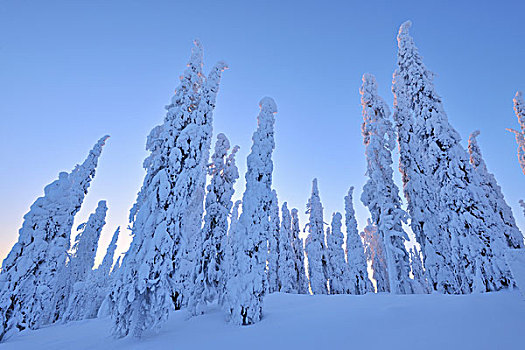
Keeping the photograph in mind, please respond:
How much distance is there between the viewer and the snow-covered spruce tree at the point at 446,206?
855 centimetres

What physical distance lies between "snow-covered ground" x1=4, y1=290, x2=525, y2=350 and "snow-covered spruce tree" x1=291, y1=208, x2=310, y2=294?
25.1 metres

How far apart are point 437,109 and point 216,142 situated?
12473 millimetres

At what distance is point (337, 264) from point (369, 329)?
28876 mm

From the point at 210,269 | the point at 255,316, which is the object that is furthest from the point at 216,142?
the point at 255,316

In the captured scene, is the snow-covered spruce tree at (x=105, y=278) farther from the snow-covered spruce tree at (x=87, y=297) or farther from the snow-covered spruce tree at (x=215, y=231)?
the snow-covered spruce tree at (x=215, y=231)

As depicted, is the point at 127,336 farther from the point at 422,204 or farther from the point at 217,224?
the point at 422,204

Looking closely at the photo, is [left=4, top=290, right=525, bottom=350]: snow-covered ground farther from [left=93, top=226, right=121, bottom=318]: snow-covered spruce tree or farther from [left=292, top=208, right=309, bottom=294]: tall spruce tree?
[left=292, top=208, right=309, bottom=294]: tall spruce tree

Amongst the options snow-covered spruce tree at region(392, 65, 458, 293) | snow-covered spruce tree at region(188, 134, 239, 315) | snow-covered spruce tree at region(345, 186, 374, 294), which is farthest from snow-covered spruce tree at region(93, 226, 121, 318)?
snow-covered spruce tree at region(345, 186, 374, 294)


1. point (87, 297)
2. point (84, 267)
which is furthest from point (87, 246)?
point (87, 297)

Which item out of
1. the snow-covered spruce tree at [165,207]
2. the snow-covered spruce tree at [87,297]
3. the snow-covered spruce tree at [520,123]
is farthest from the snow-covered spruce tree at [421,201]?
the snow-covered spruce tree at [87,297]

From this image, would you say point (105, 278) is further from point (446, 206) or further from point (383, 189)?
point (446, 206)

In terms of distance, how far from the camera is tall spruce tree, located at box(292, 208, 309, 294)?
3262cm

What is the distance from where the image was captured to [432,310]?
248 inches

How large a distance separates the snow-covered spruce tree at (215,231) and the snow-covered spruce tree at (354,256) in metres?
19.9
